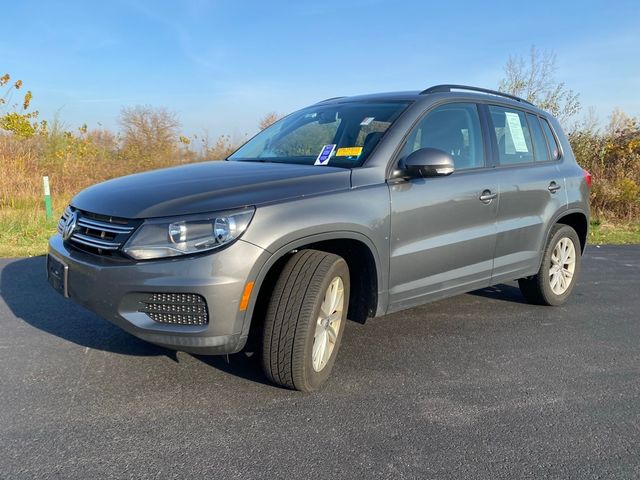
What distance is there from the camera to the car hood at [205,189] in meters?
2.70

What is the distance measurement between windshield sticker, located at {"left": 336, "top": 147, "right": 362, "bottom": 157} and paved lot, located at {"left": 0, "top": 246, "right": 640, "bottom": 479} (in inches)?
54.3

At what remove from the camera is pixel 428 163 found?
10.7ft

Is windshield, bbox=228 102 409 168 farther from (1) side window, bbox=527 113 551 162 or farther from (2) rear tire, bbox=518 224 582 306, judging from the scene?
(2) rear tire, bbox=518 224 582 306

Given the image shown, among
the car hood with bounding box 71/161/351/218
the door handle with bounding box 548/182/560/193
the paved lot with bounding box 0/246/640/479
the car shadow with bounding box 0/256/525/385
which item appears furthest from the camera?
the door handle with bounding box 548/182/560/193

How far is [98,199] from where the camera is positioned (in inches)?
119

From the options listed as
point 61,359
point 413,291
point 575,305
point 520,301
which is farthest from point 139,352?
point 575,305

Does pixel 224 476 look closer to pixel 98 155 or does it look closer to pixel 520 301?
pixel 520 301

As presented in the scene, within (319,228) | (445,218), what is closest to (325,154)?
(319,228)

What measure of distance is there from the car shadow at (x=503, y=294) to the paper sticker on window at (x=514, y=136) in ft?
5.05

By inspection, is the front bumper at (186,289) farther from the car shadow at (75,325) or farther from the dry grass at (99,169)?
the dry grass at (99,169)

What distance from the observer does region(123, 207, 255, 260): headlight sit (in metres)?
2.60

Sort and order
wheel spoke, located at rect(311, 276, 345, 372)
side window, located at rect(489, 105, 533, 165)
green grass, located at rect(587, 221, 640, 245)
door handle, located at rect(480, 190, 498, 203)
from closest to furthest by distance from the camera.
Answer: wheel spoke, located at rect(311, 276, 345, 372), door handle, located at rect(480, 190, 498, 203), side window, located at rect(489, 105, 533, 165), green grass, located at rect(587, 221, 640, 245)

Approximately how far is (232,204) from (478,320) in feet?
8.94

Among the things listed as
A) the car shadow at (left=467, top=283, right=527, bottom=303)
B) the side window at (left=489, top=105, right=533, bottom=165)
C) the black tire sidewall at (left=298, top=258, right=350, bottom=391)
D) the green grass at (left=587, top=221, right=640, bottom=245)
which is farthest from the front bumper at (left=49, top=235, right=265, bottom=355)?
the green grass at (left=587, top=221, right=640, bottom=245)
